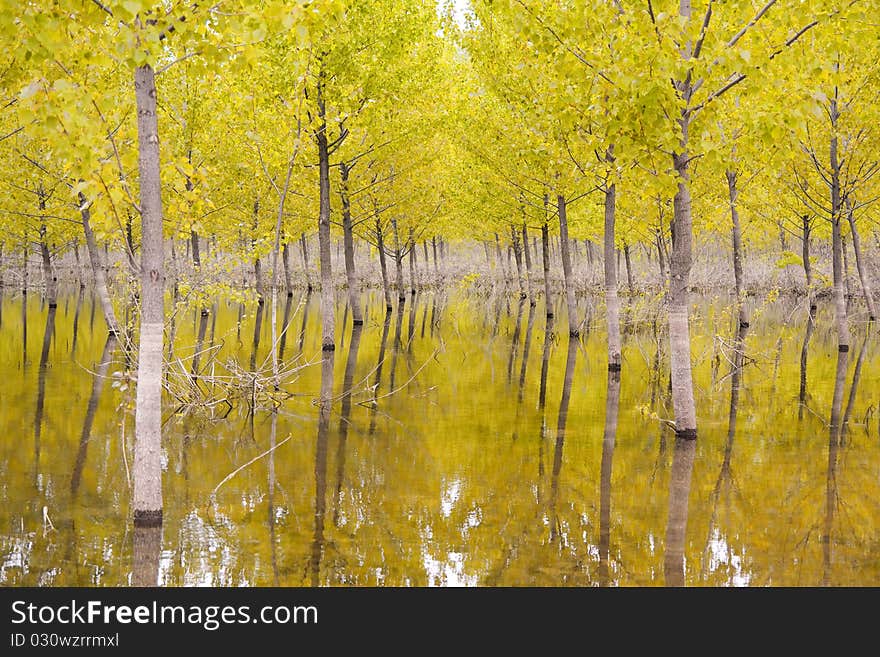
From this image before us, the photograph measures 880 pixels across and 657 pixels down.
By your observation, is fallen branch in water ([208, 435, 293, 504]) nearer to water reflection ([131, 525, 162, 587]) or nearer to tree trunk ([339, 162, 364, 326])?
water reflection ([131, 525, 162, 587])

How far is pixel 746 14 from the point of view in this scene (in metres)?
10.7

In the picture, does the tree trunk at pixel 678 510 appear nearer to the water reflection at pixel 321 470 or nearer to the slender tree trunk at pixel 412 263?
the water reflection at pixel 321 470

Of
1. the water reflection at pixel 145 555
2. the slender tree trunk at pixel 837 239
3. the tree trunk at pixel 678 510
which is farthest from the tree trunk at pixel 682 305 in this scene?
the slender tree trunk at pixel 837 239

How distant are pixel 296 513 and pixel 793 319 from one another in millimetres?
28948

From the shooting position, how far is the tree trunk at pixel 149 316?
7.00 meters

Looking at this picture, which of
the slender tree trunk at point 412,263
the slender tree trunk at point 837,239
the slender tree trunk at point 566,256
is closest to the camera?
the slender tree trunk at point 837,239

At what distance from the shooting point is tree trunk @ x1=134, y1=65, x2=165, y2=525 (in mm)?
7004

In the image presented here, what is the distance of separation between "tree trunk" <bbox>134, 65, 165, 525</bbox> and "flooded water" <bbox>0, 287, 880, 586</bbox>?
47 centimetres

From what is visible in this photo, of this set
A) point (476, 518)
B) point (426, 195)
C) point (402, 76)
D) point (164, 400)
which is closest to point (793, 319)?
point (426, 195)

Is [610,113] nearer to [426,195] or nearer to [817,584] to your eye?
[817,584]

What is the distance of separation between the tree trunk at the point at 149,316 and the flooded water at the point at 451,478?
474 mm

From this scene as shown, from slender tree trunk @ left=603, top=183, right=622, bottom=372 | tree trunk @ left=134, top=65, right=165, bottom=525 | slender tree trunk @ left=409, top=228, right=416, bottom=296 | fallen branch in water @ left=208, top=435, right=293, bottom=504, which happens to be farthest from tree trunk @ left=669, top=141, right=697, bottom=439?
slender tree trunk @ left=409, top=228, right=416, bottom=296

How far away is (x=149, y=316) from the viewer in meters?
7.02

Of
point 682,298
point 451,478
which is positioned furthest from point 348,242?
point 451,478
